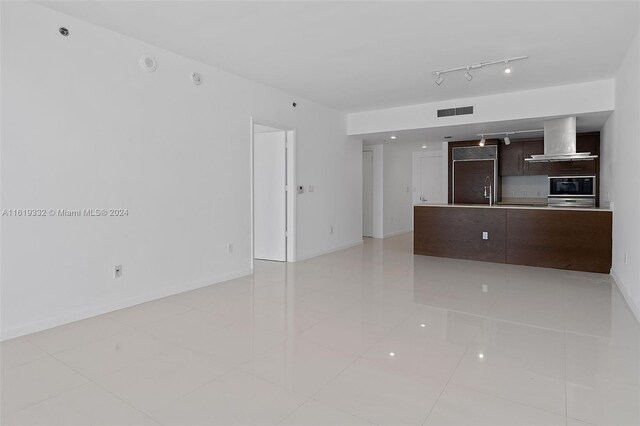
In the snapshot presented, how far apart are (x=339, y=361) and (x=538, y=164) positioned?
6.85 m

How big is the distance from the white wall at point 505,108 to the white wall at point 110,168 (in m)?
2.37

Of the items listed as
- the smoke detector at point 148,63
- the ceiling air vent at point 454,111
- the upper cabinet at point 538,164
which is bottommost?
the upper cabinet at point 538,164

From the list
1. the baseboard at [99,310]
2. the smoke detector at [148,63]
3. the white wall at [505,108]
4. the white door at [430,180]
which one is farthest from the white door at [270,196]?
the white door at [430,180]

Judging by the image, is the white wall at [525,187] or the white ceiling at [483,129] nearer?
the white ceiling at [483,129]

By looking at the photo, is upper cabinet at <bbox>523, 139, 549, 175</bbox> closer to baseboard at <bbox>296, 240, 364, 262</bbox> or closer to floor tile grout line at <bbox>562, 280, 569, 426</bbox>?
baseboard at <bbox>296, 240, 364, 262</bbox>

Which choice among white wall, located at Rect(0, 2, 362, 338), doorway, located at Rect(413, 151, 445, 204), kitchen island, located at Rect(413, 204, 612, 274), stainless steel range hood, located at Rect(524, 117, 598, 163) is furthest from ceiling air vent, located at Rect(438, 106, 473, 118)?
doorway, located at Rect(413, 151, 445, 204)

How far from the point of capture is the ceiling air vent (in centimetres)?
601

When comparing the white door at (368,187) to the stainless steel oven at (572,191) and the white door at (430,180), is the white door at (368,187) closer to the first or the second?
the white door at (430,180)

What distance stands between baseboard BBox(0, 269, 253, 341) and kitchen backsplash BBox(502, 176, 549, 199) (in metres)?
6.39

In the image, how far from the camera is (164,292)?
13.3 feet

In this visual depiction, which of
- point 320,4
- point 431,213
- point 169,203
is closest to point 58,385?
point 169,203

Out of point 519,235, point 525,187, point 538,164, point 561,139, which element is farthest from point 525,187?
point 519,235

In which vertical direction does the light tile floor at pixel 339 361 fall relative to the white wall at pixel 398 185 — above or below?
below

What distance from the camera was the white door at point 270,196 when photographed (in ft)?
19.8
